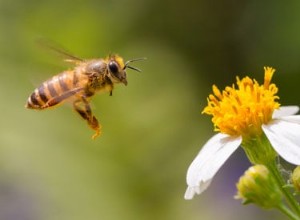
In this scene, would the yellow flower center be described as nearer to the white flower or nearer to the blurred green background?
the white flower

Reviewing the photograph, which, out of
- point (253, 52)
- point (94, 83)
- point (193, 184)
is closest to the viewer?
point (193, 184)

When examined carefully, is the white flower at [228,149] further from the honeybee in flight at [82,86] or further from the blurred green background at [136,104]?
the blurred green background at [136,104]

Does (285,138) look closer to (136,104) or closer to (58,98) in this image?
(58,98)

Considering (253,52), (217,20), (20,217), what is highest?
(217,20)

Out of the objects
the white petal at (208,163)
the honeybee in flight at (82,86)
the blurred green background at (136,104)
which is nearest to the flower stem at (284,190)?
the white petal at (208,163)

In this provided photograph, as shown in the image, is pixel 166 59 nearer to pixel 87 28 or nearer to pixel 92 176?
pixel 87 28

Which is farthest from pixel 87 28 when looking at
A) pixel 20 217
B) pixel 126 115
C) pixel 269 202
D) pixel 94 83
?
pixel 269 202

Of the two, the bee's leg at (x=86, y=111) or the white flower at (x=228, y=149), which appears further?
the bee's leg at (x=86, y=111)
